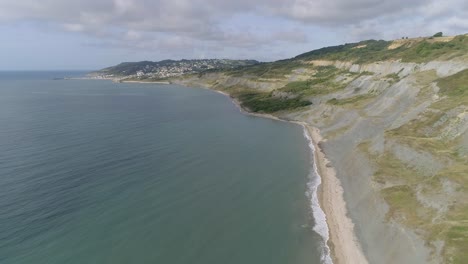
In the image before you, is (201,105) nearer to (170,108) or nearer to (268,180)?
(170,108)

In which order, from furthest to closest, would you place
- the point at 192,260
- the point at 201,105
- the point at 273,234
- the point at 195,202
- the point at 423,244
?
the point at 201,105
the point at 195,202
the point at 273,234
the point at 192,260
the point at 423,244

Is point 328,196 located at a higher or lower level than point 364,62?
lower

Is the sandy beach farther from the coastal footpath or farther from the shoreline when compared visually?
the coastal footpath

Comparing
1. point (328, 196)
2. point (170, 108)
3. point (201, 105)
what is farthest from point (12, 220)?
point (201, 105)

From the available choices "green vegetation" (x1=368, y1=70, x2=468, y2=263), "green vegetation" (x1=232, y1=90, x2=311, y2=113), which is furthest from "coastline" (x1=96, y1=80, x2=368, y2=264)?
"green vegetation" (x1=232, y1=90, x2=311, y2=113)

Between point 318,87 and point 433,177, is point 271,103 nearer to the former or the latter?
point 318,87

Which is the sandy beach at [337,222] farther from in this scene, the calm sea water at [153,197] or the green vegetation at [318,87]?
the green vegetation at [318,87]
